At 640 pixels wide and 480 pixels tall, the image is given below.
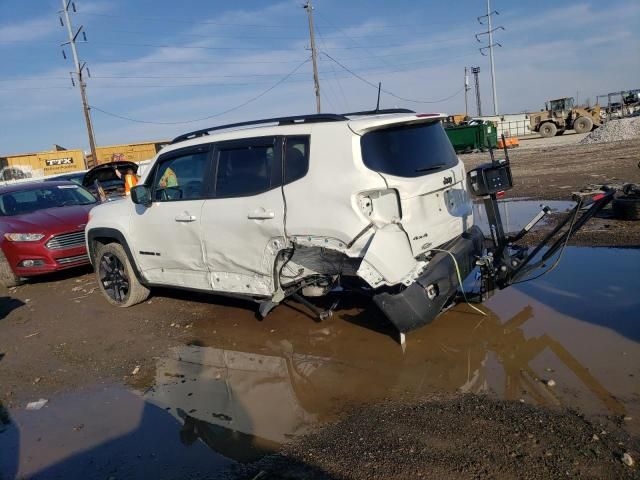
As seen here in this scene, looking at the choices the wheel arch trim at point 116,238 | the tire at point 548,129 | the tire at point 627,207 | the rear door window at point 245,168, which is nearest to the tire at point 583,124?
the tire at point 548,129

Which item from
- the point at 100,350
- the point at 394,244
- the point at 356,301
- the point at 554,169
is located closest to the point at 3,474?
the point at 100,350

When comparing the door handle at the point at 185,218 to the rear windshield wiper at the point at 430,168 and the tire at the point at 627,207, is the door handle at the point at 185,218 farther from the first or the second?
the tire at the point at 627,207

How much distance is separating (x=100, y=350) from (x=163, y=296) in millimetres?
1711

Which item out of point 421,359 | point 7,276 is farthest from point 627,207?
point 7,276

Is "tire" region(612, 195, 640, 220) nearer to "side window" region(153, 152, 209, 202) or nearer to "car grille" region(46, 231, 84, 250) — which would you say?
"side window" region(153, 152, 209, 202)

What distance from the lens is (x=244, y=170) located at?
5.03m

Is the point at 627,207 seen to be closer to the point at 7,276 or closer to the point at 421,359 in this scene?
the point at 421,359

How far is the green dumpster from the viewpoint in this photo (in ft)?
97.5

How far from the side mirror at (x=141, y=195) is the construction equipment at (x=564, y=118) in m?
37.4

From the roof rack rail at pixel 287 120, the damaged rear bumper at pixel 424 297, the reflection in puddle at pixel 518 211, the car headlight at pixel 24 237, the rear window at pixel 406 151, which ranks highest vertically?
the roof rack rail at pixel 287 120

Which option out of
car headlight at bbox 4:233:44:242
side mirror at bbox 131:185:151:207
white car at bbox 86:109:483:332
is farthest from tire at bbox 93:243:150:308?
car headlight at bbox 4:233:44:242

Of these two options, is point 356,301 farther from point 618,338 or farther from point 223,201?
point 618,338

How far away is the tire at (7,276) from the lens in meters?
8.47

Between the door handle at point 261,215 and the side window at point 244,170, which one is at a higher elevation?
the side window at point 244,170
